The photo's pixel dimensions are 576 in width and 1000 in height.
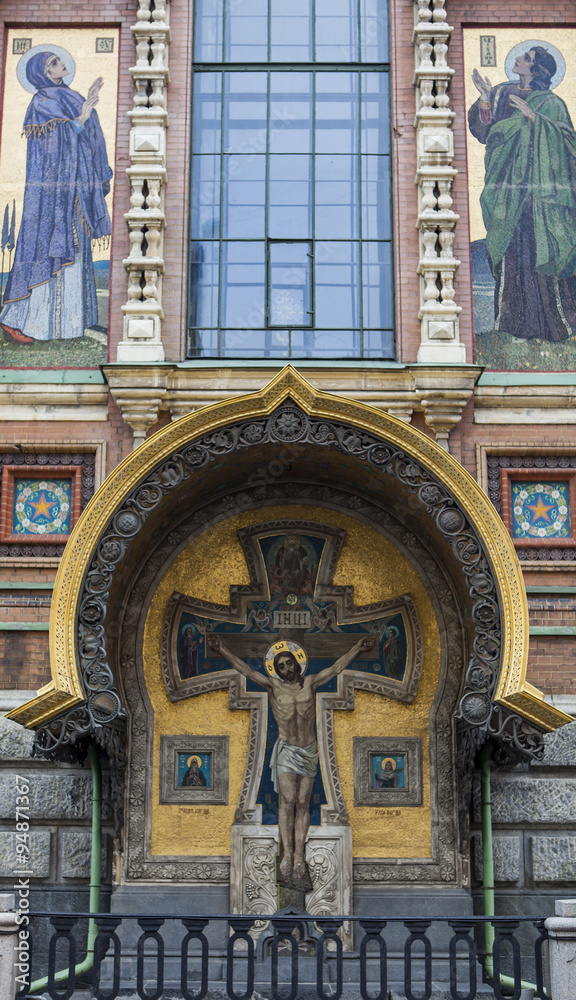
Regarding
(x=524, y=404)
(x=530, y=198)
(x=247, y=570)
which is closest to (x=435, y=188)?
(x=530, y=198)

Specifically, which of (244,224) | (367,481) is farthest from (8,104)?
(367,481)

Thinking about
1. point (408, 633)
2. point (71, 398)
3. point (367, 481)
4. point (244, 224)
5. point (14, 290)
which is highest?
point (244, 224)

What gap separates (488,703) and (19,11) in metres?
9.03

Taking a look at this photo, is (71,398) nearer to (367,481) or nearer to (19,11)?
(367,481)

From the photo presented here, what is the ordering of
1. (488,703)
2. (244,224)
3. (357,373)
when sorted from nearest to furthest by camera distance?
1. (488,703)
2. (357,373)
3. (244,224)

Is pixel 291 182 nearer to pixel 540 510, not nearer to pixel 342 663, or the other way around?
pixel 540 510

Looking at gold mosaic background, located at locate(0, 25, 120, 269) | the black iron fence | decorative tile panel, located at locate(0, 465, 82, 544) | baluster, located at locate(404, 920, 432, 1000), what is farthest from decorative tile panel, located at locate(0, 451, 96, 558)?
baluster, located at locate(404, 920, 432, 1000)

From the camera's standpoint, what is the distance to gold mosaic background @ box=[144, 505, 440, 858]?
987 cm

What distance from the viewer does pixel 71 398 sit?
10695 mm

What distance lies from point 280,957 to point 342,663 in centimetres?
265

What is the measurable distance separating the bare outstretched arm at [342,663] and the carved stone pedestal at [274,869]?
52.6 inches

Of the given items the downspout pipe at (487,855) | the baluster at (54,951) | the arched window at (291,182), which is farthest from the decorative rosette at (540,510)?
the baluster at (54,951)

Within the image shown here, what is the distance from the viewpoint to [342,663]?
1022 centimetres

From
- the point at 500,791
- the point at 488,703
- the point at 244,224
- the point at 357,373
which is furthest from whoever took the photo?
the point at 244,224
